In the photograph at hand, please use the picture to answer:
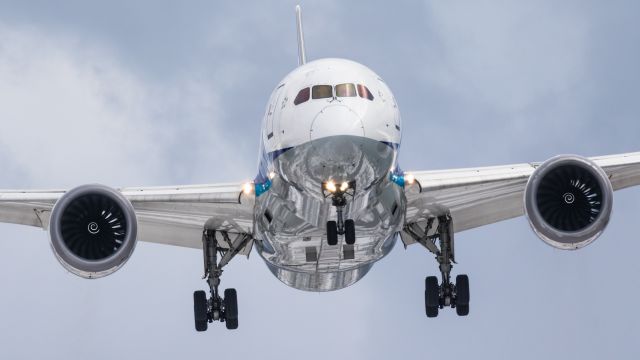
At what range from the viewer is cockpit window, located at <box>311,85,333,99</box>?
32.4m

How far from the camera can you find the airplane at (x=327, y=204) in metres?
32.4

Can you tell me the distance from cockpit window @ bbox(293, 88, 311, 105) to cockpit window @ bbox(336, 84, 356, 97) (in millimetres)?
714

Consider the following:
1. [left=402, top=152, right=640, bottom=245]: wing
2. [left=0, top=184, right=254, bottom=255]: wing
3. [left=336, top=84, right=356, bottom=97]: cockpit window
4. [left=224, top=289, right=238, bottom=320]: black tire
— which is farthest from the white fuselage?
[left=224, top=289, right=238, bottom=320]: black tire

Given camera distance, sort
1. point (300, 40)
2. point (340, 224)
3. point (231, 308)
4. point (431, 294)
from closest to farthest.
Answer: point (340, 224) → point (231, 308) → point (431, 294) → point (300, 40)

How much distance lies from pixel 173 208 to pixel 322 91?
740 cm

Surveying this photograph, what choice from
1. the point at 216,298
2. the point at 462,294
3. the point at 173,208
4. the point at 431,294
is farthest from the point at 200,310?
the point at 462,294

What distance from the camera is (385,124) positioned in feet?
106

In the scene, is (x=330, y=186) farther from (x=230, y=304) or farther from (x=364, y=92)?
(x=230, y=304)

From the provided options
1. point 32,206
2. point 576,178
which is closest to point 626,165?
point 576,178

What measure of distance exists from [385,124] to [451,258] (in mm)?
8550

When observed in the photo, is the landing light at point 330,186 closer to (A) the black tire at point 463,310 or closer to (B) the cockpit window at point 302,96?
(B) the cockpit window at point 302,96

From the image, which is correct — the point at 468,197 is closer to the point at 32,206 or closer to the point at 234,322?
the point at 234,322

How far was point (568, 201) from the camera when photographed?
3622 cm

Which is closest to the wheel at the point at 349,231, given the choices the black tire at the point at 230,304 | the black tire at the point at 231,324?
the black tire at the point at 230,304
